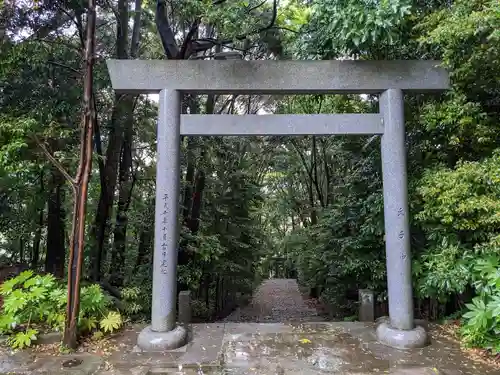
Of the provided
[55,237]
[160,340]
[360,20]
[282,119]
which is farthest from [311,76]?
[55,237]

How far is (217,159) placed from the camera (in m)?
9.09

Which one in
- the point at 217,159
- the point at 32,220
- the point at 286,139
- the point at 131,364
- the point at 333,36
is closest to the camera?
the point at 131,364

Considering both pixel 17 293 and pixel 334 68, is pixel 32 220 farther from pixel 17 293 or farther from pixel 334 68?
pixel 334 68

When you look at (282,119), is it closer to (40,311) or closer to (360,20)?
(360,20)

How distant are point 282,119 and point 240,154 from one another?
5506 millimetres

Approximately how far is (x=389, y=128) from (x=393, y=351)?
291cm

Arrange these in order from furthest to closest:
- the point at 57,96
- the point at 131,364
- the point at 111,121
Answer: the point at 111,121 → the point at 57,96 → the point at 131,364

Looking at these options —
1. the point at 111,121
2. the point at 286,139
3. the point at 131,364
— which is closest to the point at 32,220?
the point at 111,121

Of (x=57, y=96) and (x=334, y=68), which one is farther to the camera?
(x=57, y=96)

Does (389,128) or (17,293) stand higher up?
(389,128)

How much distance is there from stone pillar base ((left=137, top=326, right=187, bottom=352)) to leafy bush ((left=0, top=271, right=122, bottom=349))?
2.22ft

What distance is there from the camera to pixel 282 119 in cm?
475

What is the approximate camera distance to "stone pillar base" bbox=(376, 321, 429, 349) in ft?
14.5

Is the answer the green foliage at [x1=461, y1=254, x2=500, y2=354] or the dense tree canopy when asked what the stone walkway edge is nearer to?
the green foliage at [x1=461, y1=254, x2=500, y2=354]
